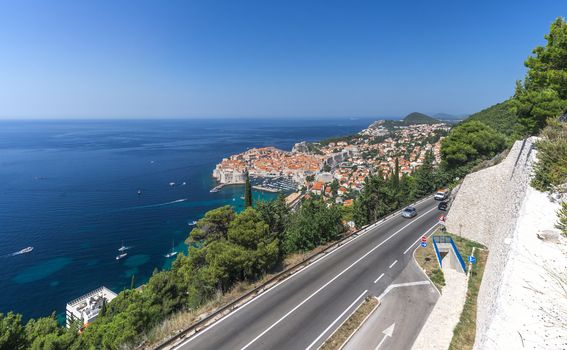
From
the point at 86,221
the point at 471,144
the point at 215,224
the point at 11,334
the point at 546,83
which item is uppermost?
the point at 546,83

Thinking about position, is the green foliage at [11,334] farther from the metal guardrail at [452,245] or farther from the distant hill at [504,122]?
the distant hill at [504,122]

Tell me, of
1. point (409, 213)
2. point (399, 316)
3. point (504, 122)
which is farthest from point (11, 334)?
point (504, 122)

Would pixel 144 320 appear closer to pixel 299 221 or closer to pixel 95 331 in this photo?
pixel 95 331

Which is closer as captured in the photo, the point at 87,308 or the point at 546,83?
the point at 546,83

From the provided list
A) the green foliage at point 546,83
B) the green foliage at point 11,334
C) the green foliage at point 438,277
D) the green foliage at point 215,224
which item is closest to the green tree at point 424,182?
the green foliage at point 546,83

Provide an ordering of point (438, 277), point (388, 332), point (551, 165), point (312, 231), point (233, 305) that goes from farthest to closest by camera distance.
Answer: point (312, 231) < point (438, 277) < point (233, 305) < point (388, 332) < point (551, 165)

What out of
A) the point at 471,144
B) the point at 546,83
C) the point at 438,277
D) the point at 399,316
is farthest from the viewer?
the point at 471,144

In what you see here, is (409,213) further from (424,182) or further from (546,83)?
(546,83)

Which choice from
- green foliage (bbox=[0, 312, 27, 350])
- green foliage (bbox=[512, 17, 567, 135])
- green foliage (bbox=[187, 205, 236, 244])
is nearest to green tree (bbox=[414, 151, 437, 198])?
green foliage (bbox=[512, 17, 567, 135])
